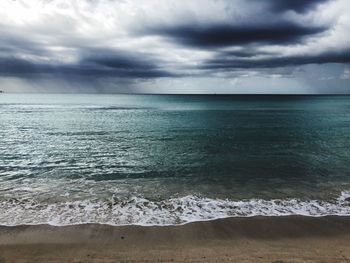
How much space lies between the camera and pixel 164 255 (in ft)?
36.8

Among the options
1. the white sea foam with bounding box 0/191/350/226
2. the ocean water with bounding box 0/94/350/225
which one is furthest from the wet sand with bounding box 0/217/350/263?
the ocean water with bounding box 0/94/350/225

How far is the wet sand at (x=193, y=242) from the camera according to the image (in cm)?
1104

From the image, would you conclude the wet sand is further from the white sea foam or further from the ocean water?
the ocean water

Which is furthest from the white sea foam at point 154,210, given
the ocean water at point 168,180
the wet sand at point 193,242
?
the wet sand at point 193,242

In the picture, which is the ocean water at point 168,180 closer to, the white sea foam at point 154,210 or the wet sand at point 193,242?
the white sea foam at point 154,210

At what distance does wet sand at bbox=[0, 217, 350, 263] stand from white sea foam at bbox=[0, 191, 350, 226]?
2.25 feet

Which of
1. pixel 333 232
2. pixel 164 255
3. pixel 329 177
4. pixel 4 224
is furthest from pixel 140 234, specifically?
pixel 329 177

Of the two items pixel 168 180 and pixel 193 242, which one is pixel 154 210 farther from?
pixel 168 180

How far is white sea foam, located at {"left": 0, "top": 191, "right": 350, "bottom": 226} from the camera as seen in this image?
14.6m

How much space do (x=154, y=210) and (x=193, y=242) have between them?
4.08 m

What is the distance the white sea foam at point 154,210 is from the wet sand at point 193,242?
686 mm

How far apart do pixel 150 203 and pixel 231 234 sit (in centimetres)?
550

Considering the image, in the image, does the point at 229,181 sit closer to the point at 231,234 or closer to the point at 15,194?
the point at 231,234

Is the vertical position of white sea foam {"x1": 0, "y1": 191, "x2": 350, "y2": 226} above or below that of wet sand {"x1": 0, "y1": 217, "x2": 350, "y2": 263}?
below
